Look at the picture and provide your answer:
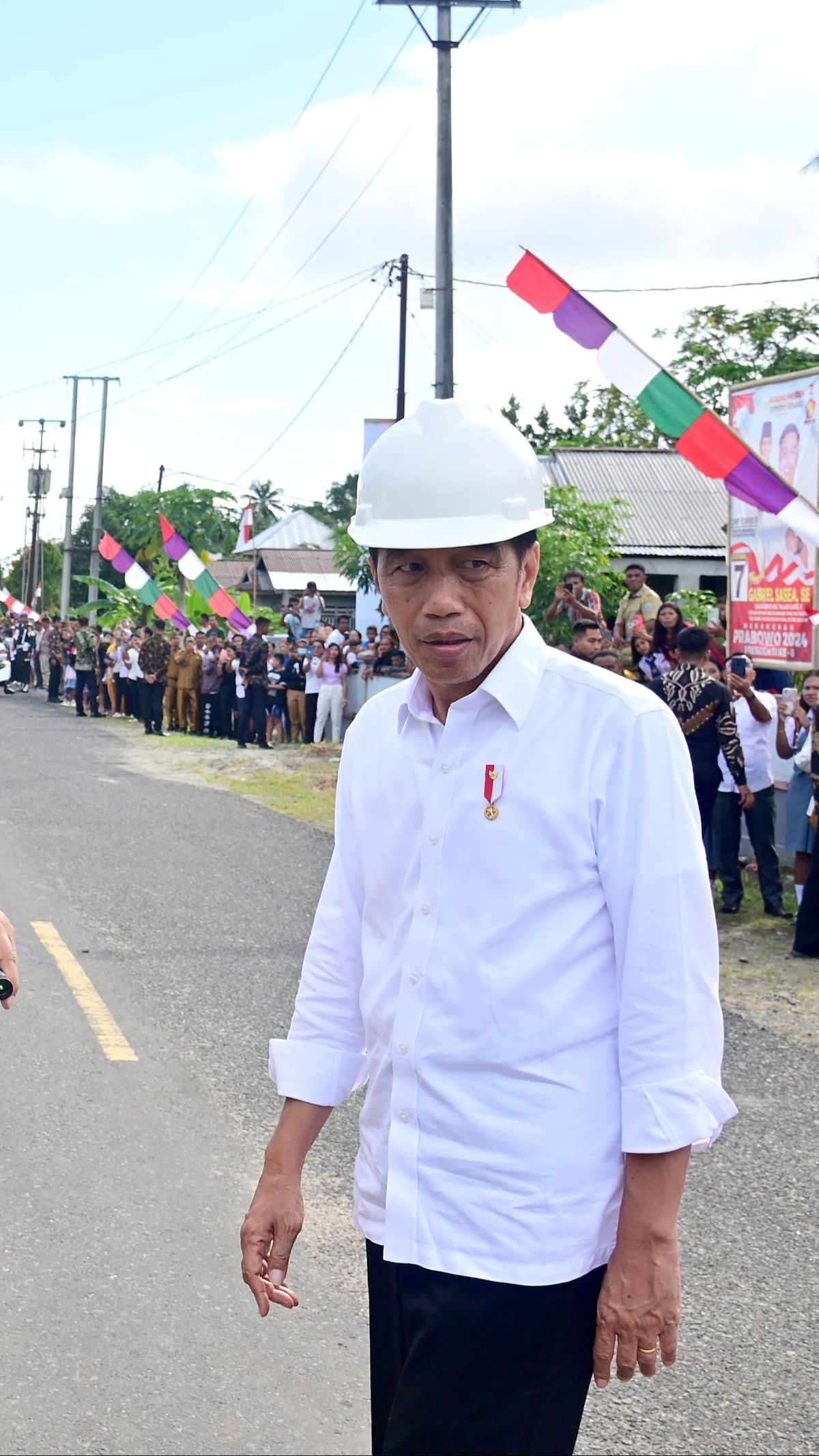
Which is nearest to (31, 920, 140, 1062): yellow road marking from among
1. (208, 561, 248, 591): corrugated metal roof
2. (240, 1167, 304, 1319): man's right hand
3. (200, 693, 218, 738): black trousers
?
(240, 1167, 304, 1319): man's right hand

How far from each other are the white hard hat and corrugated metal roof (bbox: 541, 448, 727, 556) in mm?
32871

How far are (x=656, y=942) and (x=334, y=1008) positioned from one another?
0.58 meters

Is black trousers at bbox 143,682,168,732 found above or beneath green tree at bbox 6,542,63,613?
beneath

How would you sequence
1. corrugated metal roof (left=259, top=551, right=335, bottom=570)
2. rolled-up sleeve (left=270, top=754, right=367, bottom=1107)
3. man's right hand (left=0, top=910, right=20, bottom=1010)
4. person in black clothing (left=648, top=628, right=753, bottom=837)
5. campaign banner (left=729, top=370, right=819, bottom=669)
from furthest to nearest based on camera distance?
corrugated metal roof (left=259, top=551, right=335, bottom=570)
campaign banner (left=729, top=370, right=819, bottom=669)
person in black clothing (left=648, top=628, right=753, bottom=837)
man's right hand (left=0, top=910, right=20, bottom=1010)
rolled-up sleeve (left=270, top=754, right=367, bottom=1107)

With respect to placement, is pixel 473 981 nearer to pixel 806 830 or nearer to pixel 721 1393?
pixel 721 1393

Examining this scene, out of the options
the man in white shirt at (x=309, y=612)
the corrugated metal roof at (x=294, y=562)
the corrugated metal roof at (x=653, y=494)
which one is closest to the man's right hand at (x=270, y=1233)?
the man in white shirt at (x=309, y=612)

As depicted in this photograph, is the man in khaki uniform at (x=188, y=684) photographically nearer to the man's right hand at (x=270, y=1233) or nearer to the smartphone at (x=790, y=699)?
the smartphone at (x=790, y=699)

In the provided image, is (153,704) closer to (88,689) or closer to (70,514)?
(88,689)

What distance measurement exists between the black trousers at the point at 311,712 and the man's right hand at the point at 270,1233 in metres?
20.8

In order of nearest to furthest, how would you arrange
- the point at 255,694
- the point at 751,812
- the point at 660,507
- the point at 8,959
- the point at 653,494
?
the point at 8,959
the point at 751,812
the point at 255,694
the point at 660,507
the point at 653,494

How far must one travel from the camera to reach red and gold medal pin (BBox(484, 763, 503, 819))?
201 centimetres

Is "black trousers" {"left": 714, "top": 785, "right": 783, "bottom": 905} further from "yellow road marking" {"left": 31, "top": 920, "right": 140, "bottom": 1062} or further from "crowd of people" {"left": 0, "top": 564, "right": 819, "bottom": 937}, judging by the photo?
"yellow road marking" {"left": 31, "top": 920, "right": 140, "bottom": 1062}

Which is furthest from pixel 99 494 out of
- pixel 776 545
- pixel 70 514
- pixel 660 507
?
pixel 776 545

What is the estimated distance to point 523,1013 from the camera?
1.98 meters
